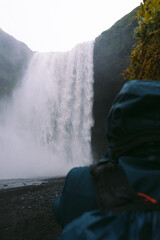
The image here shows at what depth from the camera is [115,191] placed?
3.15ft

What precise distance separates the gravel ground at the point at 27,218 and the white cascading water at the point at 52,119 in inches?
484

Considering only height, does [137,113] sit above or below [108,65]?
below

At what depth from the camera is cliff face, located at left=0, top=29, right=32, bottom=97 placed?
25503 mm

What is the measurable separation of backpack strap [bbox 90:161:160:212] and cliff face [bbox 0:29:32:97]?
26.5 metres

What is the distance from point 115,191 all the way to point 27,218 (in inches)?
173

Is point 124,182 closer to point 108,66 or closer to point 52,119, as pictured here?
point 52,119

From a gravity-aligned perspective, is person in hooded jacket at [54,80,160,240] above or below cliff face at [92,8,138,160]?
below

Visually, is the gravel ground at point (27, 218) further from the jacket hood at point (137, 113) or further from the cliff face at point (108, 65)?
the cliff face at point (108, 65)

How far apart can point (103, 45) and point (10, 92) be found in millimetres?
13442

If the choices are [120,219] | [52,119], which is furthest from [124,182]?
[52,119]

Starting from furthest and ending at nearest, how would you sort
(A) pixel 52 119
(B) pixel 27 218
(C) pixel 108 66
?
1. (A) pixel 52 119
2. (C) pixel 108 66
3. (B) pixel 27 218

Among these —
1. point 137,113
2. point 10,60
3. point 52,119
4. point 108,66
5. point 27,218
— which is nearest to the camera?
point 137,113

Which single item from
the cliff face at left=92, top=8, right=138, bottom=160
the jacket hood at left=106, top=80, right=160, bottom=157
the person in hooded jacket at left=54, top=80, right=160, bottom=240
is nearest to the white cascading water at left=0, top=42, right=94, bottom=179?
the cliff face at left=92, top=8, right=138, bottom=160

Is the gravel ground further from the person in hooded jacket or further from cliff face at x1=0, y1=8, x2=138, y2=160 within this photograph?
cliff face at x1=0, y1=8, x2=138, y2=160
